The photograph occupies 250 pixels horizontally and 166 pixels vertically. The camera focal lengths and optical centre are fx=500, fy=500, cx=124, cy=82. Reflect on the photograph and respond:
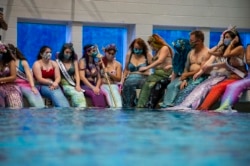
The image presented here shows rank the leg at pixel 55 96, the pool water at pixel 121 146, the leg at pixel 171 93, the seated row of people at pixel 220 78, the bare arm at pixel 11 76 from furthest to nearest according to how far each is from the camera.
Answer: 1. the leg at pixel 55 96
2. the leg at pixel 171 93
3. the bare arm at pixel 11 76
4. the seated row of people at pixel 220 78
5. the pool water at pixel 121 146

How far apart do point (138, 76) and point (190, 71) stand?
0.86 metres

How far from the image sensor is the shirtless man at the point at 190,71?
6.87 metres

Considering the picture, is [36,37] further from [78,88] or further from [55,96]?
[55,96]

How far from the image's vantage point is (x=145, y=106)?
23.5ft

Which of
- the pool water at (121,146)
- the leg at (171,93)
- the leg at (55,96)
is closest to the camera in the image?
the pool water at (121,146)

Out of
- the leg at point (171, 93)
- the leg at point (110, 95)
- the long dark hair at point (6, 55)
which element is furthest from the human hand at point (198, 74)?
the long dark hair at point (6, 55)

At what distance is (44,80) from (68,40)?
3151mm

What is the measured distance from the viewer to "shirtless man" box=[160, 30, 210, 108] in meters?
A: 6.87

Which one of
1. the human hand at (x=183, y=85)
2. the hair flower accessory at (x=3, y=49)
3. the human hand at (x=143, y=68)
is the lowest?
the human hand at (x=183, y=85)

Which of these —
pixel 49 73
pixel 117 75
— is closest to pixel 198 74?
pixel 117 75

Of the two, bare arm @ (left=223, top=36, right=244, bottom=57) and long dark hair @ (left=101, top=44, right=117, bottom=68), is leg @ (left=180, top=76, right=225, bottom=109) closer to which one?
bare arm @ (left=223, top=36, right=244, bottom=57)

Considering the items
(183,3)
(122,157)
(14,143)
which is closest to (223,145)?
(122,157)

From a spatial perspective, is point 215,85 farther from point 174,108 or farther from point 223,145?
point 223,145

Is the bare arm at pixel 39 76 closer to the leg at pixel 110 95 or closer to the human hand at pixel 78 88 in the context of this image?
the human hand at pixel 78 88
